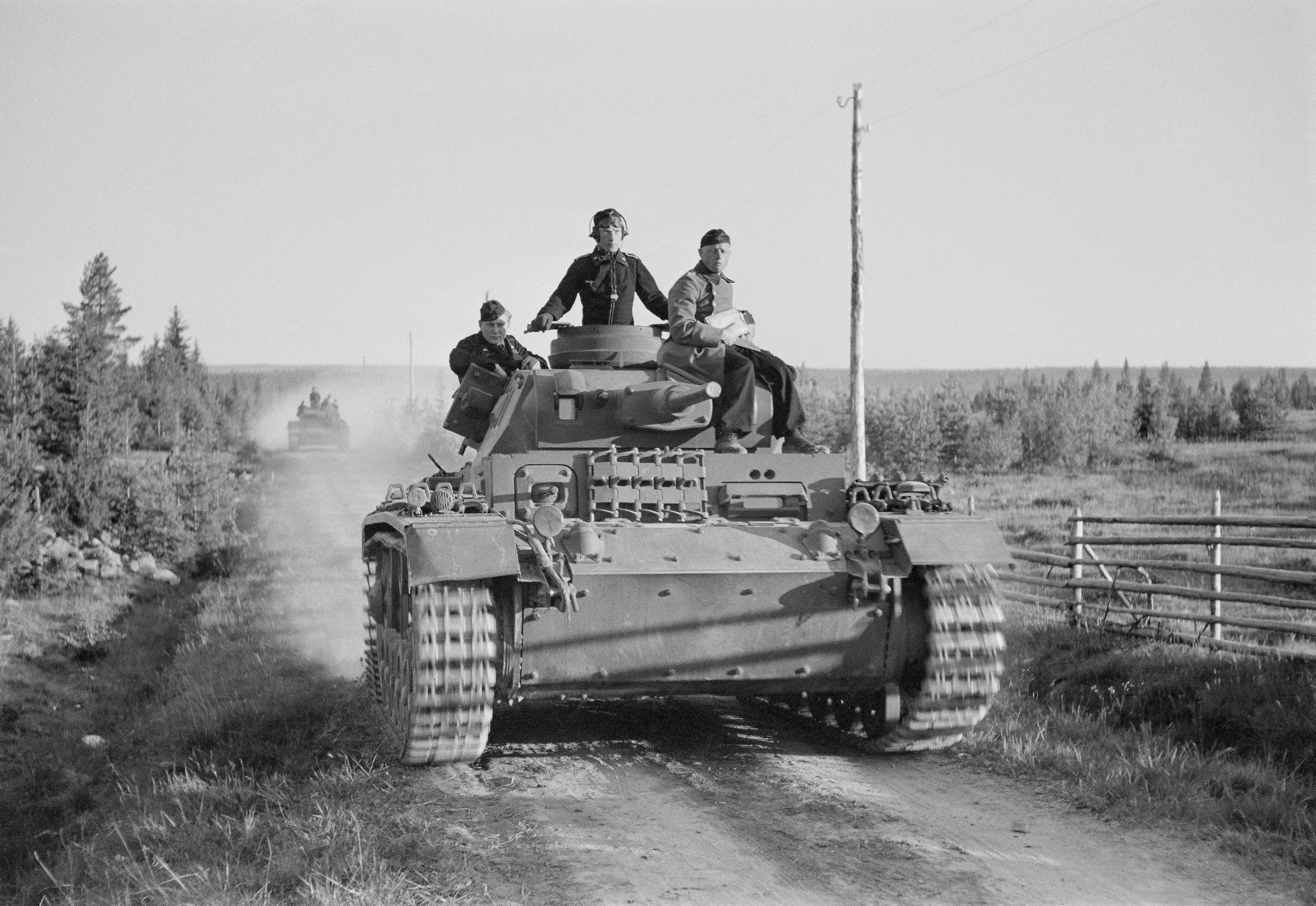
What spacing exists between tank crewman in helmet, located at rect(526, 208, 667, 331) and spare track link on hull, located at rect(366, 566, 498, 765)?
145 inches

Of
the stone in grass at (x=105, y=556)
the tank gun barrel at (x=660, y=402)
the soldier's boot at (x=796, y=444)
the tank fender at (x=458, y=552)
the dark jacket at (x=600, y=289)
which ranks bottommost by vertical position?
the stone in grass at (x=105, y=556)

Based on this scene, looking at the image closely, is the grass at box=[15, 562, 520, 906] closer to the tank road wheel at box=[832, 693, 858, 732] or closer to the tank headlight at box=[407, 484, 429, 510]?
the tank headlight at box=[407, 484, 429, 510]

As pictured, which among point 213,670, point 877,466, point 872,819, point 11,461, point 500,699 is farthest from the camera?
point 877,466

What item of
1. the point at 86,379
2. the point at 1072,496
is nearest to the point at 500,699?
the point at 86,379

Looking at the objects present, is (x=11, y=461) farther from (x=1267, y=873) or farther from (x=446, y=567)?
(x=1267, y=873)

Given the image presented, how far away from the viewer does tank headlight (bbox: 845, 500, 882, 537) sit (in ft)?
24.6

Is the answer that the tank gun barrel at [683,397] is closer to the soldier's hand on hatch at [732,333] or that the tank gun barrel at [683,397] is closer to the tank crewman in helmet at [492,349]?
the soldier's hand on hatch at [732,333]

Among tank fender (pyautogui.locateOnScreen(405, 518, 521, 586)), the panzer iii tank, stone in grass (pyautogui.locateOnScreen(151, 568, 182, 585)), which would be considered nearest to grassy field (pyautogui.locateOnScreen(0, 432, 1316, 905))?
the panzer iii tank

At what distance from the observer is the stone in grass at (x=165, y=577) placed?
25984 millimetres

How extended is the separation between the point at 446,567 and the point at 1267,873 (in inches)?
161

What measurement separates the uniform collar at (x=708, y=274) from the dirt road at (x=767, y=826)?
313cm

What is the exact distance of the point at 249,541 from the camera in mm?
Answer: 28172

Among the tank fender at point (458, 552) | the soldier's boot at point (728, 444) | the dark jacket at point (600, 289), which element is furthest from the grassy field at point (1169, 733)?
the dark jacket at point (600, 289)

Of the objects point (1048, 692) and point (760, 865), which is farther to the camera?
point (1048, 692)
